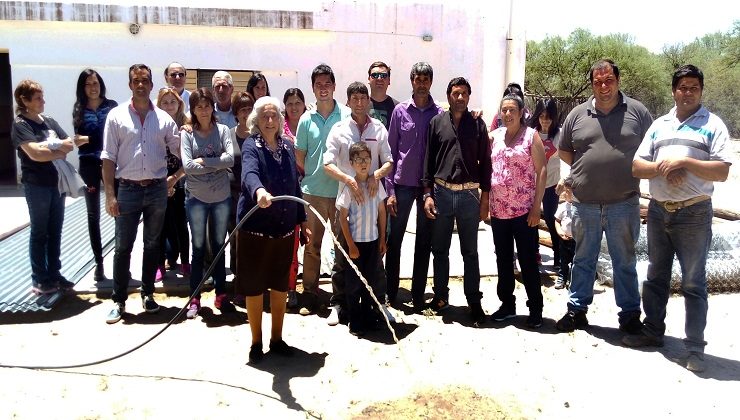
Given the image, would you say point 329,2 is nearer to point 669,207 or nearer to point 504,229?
point 504,229

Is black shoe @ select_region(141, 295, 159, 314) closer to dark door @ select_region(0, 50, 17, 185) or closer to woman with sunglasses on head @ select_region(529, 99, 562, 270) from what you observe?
woman with sunglasses on head @ select_region(529, 99, 562, 270)

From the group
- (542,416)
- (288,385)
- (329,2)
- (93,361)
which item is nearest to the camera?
(542,416)

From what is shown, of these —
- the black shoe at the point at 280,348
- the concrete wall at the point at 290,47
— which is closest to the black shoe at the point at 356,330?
the black shoe at the point at 280,348

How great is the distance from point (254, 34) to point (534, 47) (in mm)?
23309

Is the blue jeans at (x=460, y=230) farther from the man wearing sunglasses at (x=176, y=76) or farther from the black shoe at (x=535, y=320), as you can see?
the man wearing sunglasses at (x=176, y=76)

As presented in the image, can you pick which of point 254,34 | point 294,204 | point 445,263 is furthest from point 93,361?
point 254,34

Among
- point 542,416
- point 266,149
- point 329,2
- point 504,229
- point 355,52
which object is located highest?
point 329,2

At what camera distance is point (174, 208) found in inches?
242

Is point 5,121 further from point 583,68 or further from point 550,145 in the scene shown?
point 583,68

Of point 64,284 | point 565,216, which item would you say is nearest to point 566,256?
point 565,216

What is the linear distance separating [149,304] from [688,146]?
4373 mm

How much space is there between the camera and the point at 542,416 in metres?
3.75

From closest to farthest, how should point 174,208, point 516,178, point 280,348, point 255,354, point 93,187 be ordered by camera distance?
point 255,354
point 280,348
point 516,178
point 93,187
point 174,208

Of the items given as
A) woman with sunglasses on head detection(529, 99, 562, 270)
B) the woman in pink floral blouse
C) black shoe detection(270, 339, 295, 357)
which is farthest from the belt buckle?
black shoe detection(270, 339, 295, 357)
